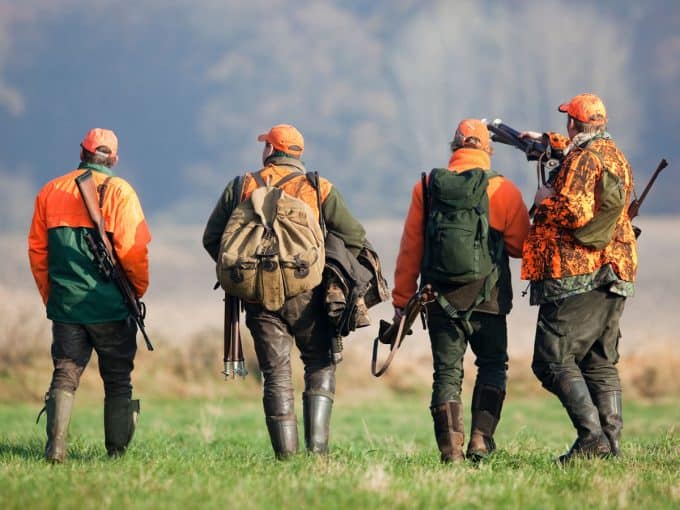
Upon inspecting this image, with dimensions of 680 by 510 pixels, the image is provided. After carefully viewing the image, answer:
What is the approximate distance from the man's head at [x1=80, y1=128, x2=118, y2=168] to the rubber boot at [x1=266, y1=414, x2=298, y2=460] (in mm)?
2308

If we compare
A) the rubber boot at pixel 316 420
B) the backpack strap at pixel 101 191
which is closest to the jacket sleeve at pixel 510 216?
the rubber boot at pixel 316 420

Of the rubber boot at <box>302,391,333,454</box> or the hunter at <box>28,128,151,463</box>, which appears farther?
the hunter at <box>28,128,151,463</box>

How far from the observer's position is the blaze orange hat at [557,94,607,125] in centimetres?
813

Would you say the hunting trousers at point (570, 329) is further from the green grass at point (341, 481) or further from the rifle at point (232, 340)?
the rifle at point (232, 340)

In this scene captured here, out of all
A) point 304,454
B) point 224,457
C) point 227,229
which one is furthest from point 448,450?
point 227,229

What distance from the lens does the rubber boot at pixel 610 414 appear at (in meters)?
8.31

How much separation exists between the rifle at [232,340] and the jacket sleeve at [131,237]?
2.18 ft

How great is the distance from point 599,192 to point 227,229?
2528 millimetres

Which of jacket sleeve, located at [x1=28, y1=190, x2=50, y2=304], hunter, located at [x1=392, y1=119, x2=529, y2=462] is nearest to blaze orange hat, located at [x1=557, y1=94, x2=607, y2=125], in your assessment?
hunter, located at [x1=392, y1=119, x2=529, y2=462]

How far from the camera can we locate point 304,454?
7.97 metres

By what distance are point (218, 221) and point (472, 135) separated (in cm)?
193

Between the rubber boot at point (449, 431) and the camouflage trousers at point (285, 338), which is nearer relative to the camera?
the rubber boot at point (449, 431)

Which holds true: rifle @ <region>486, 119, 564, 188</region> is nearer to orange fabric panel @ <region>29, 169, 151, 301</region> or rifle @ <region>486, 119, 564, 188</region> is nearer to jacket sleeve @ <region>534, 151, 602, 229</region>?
jacket sleeve @ <region>534, 151, 602, 229</region>

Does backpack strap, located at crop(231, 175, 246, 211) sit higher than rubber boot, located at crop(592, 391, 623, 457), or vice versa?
backpack strap, located at crop(231, 175, 246, 211)
